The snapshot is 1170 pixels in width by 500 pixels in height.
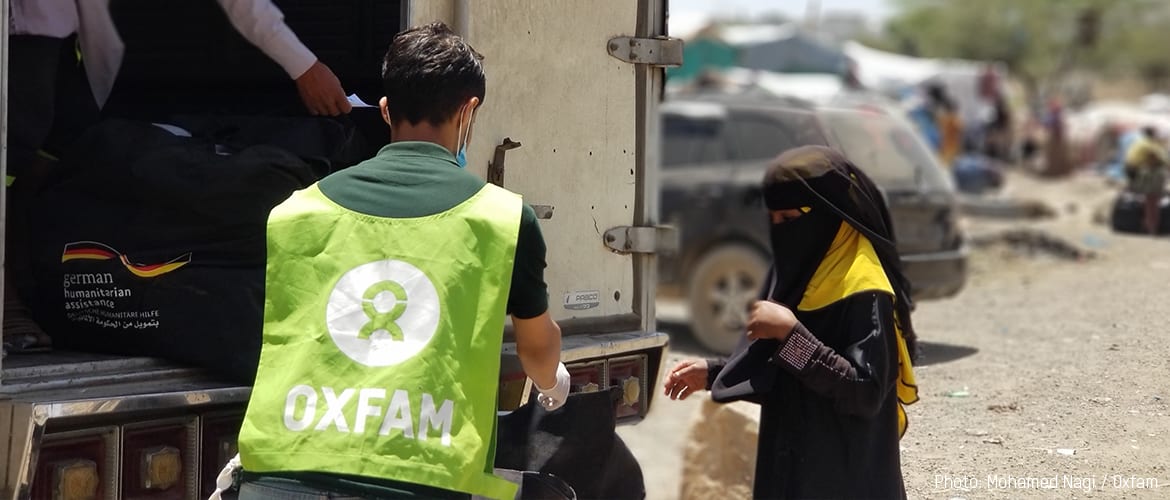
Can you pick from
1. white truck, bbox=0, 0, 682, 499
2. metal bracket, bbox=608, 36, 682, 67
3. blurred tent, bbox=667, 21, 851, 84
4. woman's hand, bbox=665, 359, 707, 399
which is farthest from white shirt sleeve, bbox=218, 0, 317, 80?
blurred tent, bbox=667, 21, 851, 84

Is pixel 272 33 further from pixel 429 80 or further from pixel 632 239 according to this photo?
pixel 429 80

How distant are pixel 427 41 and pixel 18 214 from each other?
1.74 metres

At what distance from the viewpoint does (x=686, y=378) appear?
3.58m

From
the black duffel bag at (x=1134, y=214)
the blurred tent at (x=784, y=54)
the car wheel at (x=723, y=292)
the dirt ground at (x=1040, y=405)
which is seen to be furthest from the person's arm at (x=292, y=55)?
the blurred tent at (x=784, y=54)

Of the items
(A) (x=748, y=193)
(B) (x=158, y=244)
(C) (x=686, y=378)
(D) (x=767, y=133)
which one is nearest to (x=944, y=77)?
(D) (x=767, y=133)

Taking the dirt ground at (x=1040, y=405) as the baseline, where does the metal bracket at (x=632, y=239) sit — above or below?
above

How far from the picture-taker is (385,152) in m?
2.55

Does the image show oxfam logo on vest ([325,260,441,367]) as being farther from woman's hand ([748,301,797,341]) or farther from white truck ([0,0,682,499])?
woman's hand ([748,301,797,341])

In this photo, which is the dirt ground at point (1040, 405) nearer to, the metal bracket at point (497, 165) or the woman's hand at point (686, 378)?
the woman's hand at point (686, 378)

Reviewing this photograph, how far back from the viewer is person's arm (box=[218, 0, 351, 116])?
12.8ft

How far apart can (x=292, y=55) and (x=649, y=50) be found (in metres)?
1.07

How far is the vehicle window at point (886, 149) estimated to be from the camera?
8.40 metres

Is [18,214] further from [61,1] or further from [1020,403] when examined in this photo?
[1020,403]

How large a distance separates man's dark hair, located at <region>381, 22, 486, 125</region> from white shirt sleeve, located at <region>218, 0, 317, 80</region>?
139 centimetres
